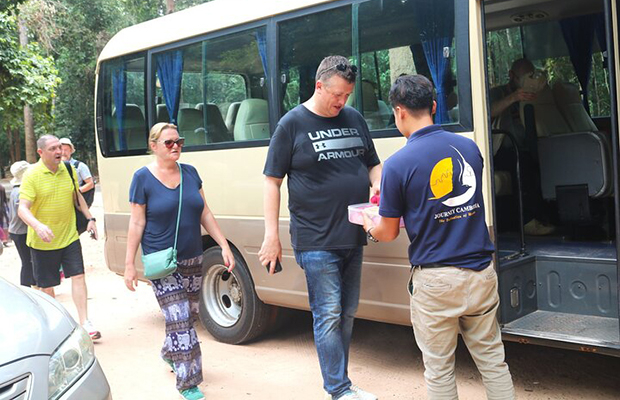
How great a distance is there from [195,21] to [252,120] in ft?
3.63

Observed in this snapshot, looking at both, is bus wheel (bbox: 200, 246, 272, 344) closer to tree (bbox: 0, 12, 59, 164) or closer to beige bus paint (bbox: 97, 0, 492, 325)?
beige bus paint (bbox: 97, 0, 492, 325)

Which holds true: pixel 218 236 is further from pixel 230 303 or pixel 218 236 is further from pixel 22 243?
pixel 22 243

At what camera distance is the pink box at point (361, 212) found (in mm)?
3672

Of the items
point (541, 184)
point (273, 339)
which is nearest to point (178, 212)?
point (273, 339)

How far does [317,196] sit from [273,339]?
2394 millimetres

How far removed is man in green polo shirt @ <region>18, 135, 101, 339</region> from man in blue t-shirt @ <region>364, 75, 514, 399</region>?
369cm

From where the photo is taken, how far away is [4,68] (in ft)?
42.0

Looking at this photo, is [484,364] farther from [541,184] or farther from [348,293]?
[541,184]

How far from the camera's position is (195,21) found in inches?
239

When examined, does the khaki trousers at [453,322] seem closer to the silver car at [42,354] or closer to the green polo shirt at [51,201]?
the silver car at [42,354]

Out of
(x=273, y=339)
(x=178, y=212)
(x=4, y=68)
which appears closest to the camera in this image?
(x=178, y=212)

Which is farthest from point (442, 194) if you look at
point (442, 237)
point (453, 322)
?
point (453, 322)

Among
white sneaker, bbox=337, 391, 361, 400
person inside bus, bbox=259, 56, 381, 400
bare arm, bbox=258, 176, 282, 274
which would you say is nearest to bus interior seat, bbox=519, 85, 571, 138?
person inside bus, bbox=259, 56, 381, 400

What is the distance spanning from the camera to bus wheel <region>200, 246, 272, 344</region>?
5.93 metres
